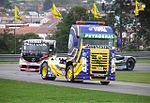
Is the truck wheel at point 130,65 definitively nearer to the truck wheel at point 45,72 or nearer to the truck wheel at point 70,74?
the truck wheel at point 45,72

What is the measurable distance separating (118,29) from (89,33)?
55.5m

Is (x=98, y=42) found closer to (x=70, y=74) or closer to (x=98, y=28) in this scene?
(x=98, y=28)

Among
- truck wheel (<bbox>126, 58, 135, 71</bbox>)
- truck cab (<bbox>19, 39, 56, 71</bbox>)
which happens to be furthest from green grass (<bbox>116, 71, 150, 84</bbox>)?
truck cab (<bbox>19, 39, 56, 71</bbox>)

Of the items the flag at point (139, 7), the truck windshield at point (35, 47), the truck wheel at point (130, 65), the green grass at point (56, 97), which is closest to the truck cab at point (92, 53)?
the green grass at point (56, 97)

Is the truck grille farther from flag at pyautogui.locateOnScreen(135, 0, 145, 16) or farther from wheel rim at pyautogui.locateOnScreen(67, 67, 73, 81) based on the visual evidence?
flag at pyautogui.locateOnScreen(135, 0, 145, 16)

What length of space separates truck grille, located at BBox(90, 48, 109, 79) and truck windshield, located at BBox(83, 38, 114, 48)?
32 cm

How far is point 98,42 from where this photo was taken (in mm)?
27609

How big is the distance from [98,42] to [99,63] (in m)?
0.94

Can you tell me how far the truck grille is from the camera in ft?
89.4

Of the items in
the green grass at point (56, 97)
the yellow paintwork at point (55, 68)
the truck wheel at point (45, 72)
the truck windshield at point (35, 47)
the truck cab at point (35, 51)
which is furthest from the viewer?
the truck windshield at point (35, 47)

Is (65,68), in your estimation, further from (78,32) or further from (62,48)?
(62,48)

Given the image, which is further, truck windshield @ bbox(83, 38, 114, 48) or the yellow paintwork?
the yellow paintwork

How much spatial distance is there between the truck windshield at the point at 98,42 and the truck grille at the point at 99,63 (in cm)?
32

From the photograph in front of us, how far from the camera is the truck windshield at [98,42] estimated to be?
2745cm
